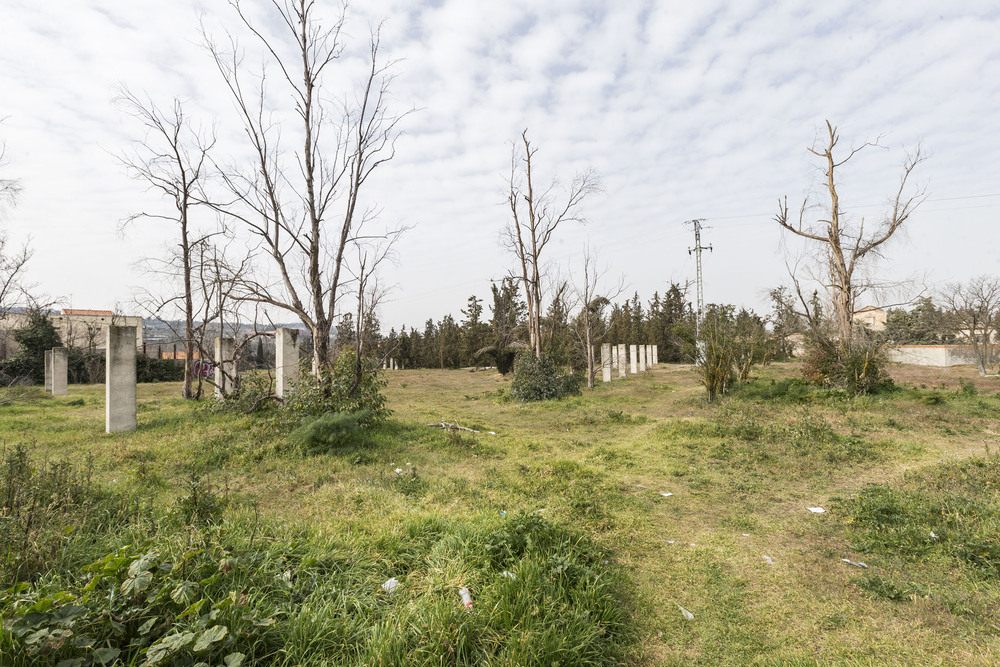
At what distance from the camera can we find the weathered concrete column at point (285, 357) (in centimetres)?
1062

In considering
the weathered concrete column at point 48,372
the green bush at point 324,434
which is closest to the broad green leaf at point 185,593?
the green bush at point 324,434

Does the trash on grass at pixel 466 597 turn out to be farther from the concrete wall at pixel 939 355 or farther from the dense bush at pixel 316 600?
the concrete wall at pixel 939 355

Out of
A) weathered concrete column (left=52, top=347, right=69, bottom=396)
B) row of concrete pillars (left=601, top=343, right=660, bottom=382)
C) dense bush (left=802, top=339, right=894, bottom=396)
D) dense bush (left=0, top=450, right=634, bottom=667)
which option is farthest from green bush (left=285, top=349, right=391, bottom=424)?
weathered concrete column (left=52, top=347, right=69, bottom=396)

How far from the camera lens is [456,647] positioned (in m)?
2.44

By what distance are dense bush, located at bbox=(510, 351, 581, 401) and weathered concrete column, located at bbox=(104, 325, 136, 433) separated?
10188 mm

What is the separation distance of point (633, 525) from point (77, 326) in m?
43.6

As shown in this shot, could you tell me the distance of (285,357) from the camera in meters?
10.7

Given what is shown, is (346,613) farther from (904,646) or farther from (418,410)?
(418,410)

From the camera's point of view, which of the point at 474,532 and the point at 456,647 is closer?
the point at 456,647

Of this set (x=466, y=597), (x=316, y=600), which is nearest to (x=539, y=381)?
(x=466, y=597)

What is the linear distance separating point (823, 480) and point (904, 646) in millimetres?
3844

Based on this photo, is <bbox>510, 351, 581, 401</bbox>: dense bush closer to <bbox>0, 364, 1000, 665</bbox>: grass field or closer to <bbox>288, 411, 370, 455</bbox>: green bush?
<bbox>0, 364, 1000, 665</bbox>: grass field

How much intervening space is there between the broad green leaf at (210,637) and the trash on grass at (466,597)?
1.24 meters

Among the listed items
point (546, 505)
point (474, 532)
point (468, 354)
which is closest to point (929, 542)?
point (546, 505)
